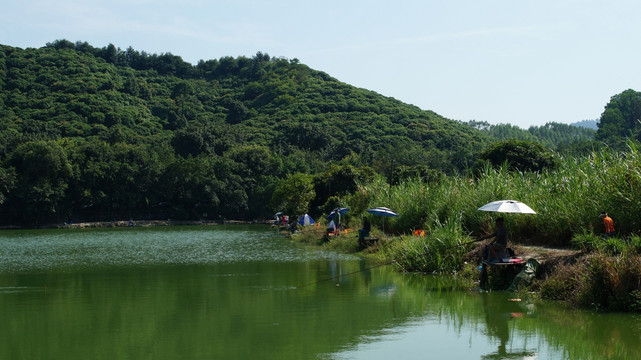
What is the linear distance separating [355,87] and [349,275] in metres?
123

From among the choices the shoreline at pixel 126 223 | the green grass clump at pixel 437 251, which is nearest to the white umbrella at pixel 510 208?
the green grass clump at pixel 437 251

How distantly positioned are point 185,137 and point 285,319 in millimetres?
87948

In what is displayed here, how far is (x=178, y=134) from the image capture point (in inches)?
3930

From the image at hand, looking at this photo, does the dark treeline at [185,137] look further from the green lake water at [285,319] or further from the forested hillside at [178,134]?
the green lake water at [285,319]

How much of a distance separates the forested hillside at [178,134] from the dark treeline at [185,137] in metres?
0.22

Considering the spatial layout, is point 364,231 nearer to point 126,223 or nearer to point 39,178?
point 126,223

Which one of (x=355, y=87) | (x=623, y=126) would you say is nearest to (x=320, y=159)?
(x=355, y=87)

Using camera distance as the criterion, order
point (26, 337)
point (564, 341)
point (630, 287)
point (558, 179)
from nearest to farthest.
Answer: point (564, 341), point (26, 337), point (630, 287), point (558, 179)

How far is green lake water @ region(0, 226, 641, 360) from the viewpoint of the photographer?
11352 millimetres

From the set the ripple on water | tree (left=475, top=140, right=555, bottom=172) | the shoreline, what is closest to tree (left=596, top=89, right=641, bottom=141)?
tree (left=475, top=140, right=555, bottom=172)

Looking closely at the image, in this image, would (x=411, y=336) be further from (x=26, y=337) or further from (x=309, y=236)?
(x=309, y=236)

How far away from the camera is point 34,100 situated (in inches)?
4013

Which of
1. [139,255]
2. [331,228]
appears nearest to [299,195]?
[331,228]

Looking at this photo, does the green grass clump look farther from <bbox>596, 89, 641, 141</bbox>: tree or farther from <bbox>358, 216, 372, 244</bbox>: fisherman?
<bbox>596, 89, 641, 141</bbox>: tree
